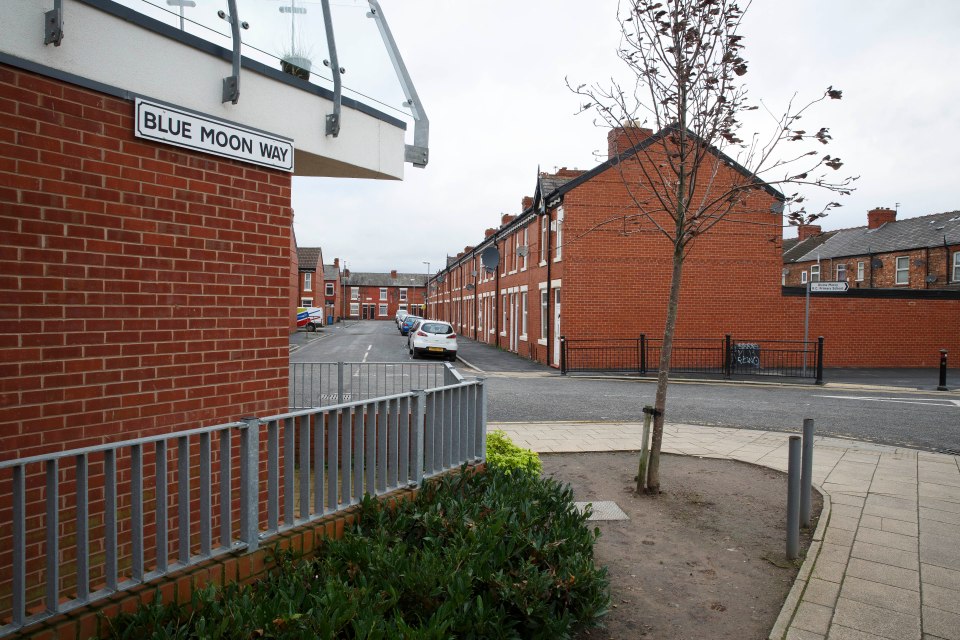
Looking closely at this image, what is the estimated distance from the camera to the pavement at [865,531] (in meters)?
3.71

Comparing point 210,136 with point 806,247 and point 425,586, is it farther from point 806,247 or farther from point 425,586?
point 806,247

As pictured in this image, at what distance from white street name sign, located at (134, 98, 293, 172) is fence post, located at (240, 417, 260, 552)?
5.75ft

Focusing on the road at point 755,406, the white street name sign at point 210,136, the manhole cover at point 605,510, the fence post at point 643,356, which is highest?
the white street name sign at point 210,136

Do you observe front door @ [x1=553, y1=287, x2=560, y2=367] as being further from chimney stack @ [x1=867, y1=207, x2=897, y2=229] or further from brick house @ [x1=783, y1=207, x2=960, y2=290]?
chimney stack @ [x1=867, y1=207, x2=897, y2=229]

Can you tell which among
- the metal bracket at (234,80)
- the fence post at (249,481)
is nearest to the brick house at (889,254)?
the metal bracket at (234,80)

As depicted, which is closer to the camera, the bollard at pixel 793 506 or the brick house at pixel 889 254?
the bollard at pixel 793 506

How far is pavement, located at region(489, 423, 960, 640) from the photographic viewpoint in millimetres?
3707

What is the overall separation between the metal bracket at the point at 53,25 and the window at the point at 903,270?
135 feet

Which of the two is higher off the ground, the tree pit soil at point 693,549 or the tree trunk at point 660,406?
the tree trunk at point 660,406

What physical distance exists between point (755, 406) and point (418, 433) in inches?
413

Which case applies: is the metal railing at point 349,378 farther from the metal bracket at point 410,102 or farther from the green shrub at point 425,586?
the green shrub at point 425,586

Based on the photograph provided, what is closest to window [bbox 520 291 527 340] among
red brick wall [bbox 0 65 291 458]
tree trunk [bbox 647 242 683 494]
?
tree trunk [bbox 647 242 683 494]

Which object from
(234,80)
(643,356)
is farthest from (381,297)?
(234,80)

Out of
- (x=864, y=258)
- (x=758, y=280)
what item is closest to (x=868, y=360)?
(x=758, y=280)
